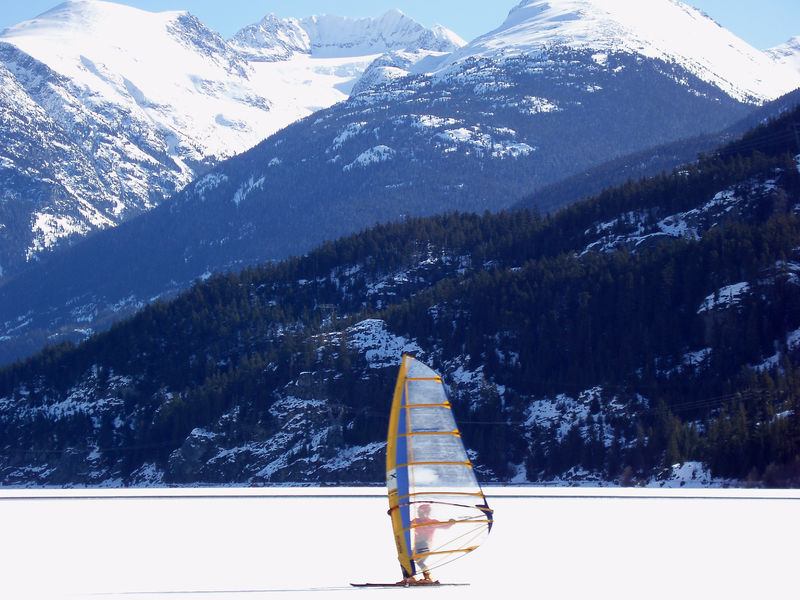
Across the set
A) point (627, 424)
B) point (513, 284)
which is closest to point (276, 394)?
point (513, 284)

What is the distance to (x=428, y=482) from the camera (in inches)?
1044

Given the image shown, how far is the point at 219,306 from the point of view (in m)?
153
